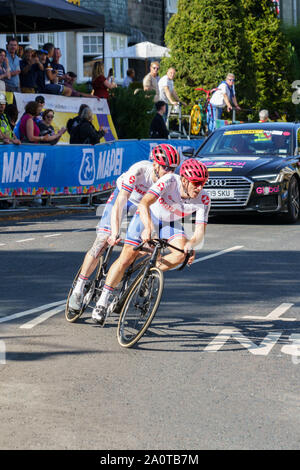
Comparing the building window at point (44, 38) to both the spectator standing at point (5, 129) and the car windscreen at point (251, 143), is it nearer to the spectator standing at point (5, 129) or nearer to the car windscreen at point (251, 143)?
the spectator standing at point (5, 129)

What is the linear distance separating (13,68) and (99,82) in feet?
11.3

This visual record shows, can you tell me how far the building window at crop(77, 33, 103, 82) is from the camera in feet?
125

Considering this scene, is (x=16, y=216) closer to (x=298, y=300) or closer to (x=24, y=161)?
(x=24, y=161)

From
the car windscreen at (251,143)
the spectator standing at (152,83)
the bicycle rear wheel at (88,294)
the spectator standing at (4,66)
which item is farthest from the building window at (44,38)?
the bicycle rear wheel at (88,294)

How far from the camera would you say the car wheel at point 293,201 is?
16297mm

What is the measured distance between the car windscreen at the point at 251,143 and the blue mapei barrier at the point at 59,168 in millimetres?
2394

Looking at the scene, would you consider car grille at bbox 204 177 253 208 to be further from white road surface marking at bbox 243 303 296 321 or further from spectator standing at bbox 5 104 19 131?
white road surface marking at bbox 243 303 296 321

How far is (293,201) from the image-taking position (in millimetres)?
16453

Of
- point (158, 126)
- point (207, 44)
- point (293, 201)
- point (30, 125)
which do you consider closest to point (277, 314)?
point (293, 201)

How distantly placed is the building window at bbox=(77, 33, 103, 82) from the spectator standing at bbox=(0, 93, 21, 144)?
20841 millimetres

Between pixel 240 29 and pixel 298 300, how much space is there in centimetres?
2661

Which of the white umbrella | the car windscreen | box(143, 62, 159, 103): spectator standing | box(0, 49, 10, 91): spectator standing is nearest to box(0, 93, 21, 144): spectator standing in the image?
box(0, 49, 10, 91): spectator standing

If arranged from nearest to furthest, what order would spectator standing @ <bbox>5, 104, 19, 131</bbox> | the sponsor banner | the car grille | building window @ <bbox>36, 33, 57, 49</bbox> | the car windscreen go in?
the car grille
the car windscreen
spectator standing @ <bbox>5, 104, 19, 131</bbox>
the sponsor banner
building window @ <bbox>36, 33, 57, 49</bbox>

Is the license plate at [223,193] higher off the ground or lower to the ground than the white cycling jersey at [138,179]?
lower
